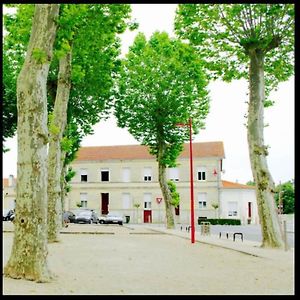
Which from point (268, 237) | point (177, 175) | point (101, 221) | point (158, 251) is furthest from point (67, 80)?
point (177, 175)

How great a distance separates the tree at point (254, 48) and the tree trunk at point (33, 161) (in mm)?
9899

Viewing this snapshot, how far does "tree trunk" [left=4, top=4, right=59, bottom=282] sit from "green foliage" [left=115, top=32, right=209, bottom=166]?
24.7 meters

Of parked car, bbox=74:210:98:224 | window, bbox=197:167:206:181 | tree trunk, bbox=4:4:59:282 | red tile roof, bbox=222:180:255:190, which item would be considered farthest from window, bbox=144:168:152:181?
tree trunk, bbox=4:4:59:282

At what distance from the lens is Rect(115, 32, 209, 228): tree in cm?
3556

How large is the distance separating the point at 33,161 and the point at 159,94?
2633cm

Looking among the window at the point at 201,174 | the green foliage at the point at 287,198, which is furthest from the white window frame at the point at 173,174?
the green foliage at the point at 287,198

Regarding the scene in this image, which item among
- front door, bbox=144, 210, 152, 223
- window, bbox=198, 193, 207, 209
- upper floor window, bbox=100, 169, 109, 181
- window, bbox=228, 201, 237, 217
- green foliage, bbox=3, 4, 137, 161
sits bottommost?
front door, bbox=144, 210, 152, 223

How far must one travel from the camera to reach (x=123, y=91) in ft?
120

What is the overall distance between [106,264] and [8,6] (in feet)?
48.6

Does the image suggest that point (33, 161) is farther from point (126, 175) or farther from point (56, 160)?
point (126, 175)

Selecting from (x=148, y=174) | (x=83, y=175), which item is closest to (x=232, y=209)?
(x=148, y=174)

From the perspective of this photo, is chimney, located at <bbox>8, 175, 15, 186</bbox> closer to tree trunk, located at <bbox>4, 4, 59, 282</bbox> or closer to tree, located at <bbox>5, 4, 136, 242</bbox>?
tree, located at <bbox>5, 4, 136, 242</bbox>

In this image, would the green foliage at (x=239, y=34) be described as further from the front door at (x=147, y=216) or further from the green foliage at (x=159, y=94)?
the front door at (x=147, y=216)

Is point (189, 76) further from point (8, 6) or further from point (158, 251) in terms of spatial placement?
point (158, 251)
